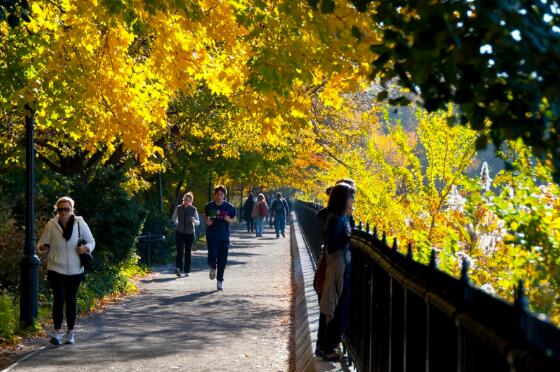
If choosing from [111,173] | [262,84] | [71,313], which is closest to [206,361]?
[71,313]

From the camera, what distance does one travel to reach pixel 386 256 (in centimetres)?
617

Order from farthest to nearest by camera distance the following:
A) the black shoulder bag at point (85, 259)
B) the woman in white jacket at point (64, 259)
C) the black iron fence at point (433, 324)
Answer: the black shoulder bag at point (85, 259), the woman in white jacket at point (64, 259), the black iron fence at point (433, 324)

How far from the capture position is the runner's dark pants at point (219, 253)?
1788 centimetres

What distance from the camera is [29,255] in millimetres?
12328

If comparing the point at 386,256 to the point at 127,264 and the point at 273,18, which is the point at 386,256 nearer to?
the point at 273,18

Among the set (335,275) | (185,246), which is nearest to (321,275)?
(335,275)

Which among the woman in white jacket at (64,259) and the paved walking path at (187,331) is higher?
the woman in white jacket at (64,259)

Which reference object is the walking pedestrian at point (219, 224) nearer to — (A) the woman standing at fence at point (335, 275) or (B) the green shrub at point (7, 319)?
(B) the green shrub at point (7, 319)

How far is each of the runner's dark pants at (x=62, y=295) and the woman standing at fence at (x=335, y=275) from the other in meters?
3.95

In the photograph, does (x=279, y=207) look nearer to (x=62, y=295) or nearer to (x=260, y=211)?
(x=260, y=211)

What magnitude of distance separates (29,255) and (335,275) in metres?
5.56

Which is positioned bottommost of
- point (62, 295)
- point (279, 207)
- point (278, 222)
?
point (62, 295)

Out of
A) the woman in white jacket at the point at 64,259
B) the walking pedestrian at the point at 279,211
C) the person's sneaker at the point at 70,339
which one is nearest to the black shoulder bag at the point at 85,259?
the woman in white jacket at the point at 64,259

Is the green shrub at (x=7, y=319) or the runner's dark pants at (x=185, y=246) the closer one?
the green shrub at (x=7, y=319)
